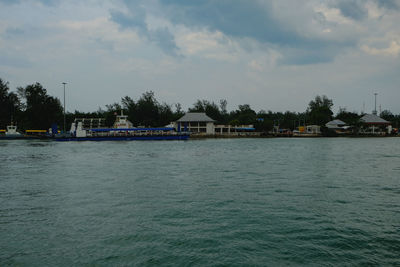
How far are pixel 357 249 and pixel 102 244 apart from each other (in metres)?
5.79

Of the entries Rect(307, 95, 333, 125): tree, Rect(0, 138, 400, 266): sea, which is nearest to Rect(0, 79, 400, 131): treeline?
Rect(307, 95, 333, 125): tree

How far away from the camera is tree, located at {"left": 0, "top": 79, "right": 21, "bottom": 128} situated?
7862 centimetres

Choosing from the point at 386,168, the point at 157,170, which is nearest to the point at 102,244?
the point at 157,170

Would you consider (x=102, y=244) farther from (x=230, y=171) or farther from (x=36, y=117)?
(x=36, y=117)

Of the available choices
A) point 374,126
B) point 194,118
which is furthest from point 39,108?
point 374,126

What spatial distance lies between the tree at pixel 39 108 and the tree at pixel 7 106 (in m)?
3.59

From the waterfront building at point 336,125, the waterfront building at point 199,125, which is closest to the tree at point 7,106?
the waterfront building at point 199,125

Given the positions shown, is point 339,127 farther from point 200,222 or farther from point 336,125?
point 200,222

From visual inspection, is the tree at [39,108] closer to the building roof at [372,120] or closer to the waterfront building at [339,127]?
the waterfront building at [339,127]

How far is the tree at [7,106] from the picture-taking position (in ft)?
258

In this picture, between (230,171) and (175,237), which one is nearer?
(175,237)

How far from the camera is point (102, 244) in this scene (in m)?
7.23

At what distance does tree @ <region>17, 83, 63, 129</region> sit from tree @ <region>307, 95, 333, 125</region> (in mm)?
77224

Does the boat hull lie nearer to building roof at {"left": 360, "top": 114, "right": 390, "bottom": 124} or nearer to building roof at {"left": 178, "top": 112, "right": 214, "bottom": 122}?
building roof at {"left": 178, "top": 112, "right": 214, "bottom": 122}
